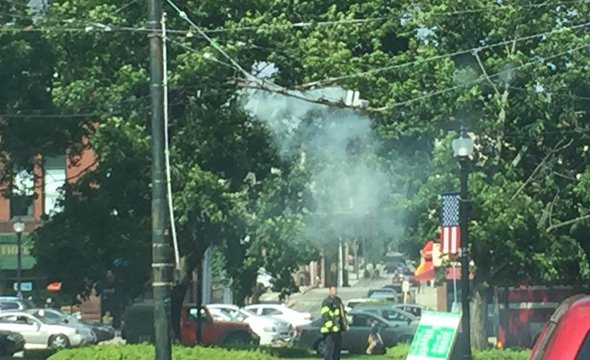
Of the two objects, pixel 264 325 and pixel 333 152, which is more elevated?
pixel 333 152

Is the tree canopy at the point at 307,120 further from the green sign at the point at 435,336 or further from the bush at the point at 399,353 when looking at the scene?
the green sign at the point at 435,336

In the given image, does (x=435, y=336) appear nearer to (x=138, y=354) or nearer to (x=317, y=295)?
(x=138, y=354)

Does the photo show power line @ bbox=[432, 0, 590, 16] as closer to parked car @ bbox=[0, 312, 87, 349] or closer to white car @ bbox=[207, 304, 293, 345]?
white car @ bbox=[207, 304, 293, 345]

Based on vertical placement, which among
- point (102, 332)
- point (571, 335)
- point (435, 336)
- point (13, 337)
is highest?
point (571, 335)

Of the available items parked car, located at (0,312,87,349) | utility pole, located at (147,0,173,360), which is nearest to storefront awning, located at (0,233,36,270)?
parked car, located at (0,312,87,349)

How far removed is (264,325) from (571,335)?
124ft

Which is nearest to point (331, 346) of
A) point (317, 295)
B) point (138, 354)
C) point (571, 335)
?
point (138, 354)

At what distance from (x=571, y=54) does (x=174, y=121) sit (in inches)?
328

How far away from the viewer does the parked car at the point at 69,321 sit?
39.9 metres

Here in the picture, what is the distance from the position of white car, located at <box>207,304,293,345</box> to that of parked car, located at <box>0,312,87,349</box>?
4.80 metres

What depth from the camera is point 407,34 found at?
2452 centimetres

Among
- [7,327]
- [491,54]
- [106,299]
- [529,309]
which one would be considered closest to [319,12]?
[491,54]

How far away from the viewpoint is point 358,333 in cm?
3428

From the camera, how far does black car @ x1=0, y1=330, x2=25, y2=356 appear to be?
31.7 metres
